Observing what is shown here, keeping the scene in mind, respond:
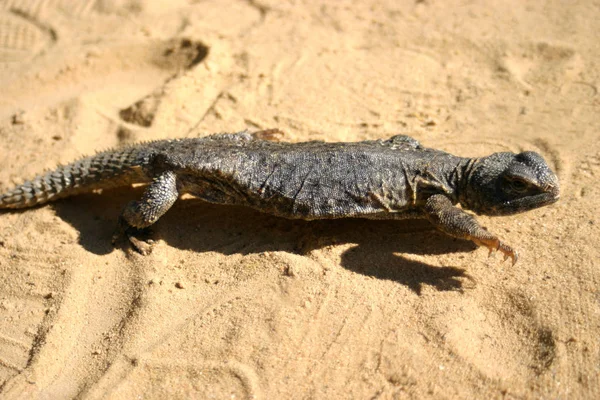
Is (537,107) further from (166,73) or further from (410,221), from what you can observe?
(166,73)

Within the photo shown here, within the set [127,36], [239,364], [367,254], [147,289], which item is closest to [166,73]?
[127,36]

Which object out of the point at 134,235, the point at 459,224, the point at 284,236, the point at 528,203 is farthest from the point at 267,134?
the point at 528,203

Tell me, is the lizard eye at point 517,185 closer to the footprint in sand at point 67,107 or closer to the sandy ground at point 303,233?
the sandy ground at point 303,233

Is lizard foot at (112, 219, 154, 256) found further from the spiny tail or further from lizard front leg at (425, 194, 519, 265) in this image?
lizard front leg at (425, 194, 519, 265)

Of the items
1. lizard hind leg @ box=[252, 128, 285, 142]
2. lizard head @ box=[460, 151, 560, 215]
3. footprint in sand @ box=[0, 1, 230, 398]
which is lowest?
footprint in sand @ box=[0, 1, 230, 398]

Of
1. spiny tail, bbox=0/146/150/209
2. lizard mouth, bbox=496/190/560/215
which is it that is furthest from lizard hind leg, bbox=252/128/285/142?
lizard mouth, bbox=496/190/560/215

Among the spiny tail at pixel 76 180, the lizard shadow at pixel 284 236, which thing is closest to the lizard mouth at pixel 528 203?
the lizard shadow at pixel 284 236

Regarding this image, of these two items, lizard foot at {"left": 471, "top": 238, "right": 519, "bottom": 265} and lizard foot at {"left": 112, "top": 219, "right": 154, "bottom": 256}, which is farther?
lizard foot at {"left": 112, "top": 219, "right": 154, "bottom": 256}

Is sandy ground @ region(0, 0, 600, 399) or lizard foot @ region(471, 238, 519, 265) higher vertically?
lizard foot @ region(471, 238, 519, 265)

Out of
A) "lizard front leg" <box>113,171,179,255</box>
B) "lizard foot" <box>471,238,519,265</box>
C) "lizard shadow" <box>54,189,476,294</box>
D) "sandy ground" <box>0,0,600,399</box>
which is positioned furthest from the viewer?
A: "lizard front leg" <box>113,171,179,255</box>
